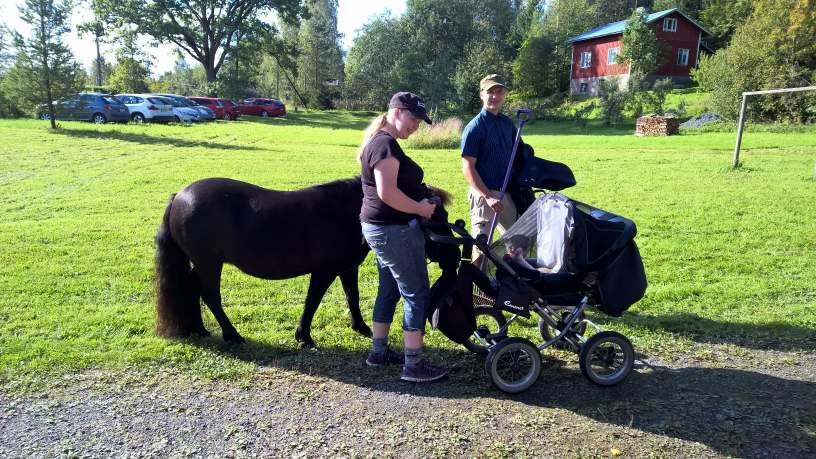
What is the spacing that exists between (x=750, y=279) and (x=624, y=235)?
3.52 metres

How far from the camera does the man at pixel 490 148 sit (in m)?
4.58

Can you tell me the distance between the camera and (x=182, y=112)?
30.3 m

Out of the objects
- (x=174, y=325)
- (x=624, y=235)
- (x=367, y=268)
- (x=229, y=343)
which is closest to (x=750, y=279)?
(x=624, y=235)

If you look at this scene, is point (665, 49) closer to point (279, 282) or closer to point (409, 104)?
point (279, 282)

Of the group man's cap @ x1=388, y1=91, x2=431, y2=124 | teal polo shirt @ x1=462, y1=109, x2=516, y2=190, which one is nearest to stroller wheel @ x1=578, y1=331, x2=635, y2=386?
teal polo shirt @ x1=462, y1=109, x2=516, y2=190

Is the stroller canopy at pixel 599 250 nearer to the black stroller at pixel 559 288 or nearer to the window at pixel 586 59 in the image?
the black stroller at pixel 559 288

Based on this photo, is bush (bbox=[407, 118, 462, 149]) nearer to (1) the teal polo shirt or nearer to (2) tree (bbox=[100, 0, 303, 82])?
(1) the teal polo shirt

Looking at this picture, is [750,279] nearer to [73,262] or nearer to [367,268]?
[367,268]

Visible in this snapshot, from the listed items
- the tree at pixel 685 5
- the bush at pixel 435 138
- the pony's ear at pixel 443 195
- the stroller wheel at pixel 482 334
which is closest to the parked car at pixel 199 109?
the bush at pixel 435 138

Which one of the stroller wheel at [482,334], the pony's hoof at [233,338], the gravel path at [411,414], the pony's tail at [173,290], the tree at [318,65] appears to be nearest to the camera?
the gravel path at [411,414]

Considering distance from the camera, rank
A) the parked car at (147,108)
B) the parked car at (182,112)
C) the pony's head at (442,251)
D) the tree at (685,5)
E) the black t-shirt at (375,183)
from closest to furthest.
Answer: the black t-shirt at (375,183) < the pony's head at (442,251) < the parked car at (147,108) < the parked car at (182,112) < the tree at (685,5)

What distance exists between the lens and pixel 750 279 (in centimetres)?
634

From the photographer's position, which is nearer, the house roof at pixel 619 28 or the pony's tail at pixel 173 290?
the pony's tail at pixel 173 290

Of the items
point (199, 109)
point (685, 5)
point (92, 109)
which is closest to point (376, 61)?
point (199, 109)
